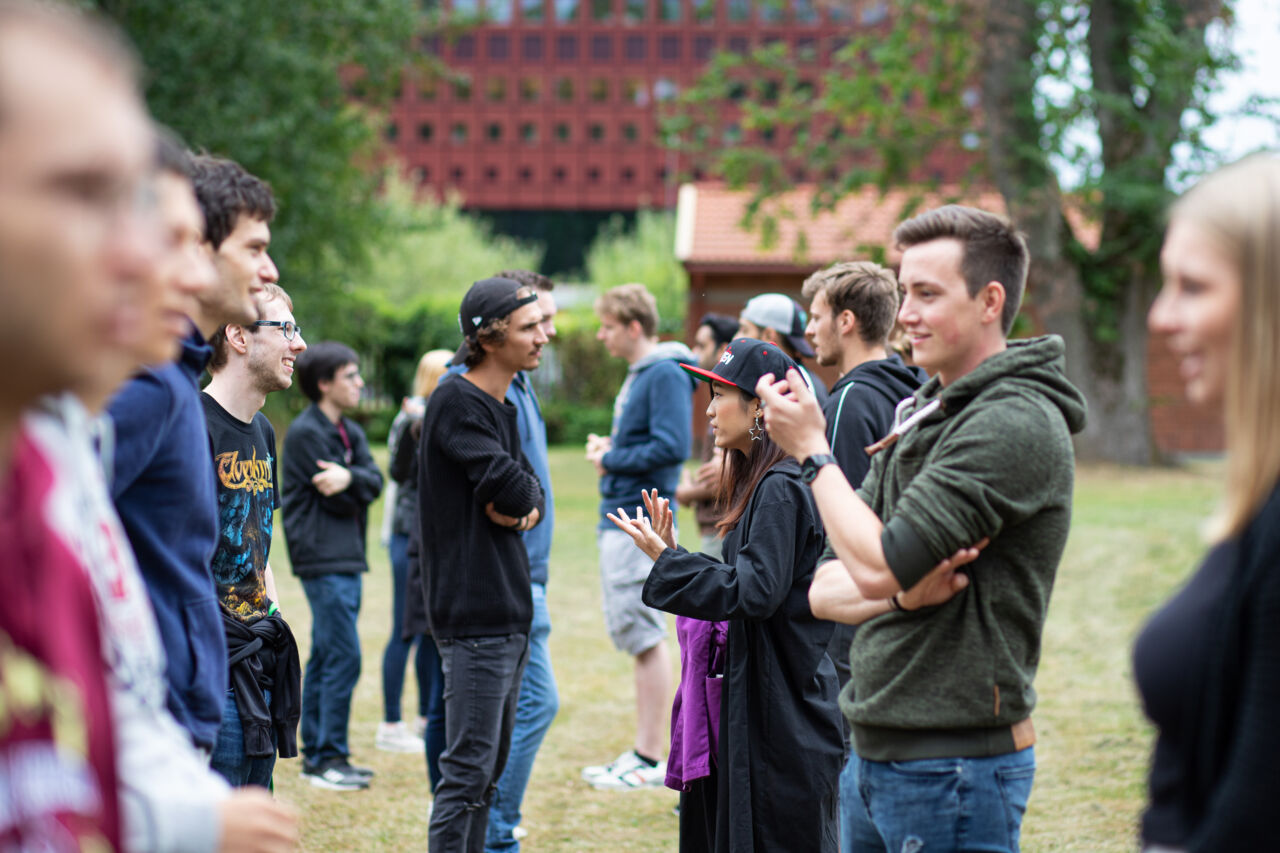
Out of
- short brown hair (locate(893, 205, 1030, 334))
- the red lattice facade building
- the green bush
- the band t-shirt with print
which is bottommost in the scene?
the green bush

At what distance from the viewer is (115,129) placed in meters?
1.38

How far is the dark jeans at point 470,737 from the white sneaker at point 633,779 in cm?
207

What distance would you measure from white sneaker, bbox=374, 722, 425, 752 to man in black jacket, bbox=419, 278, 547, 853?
9.02ft

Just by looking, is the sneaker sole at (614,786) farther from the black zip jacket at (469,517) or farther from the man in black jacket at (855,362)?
the black zip jacket at (469,517)

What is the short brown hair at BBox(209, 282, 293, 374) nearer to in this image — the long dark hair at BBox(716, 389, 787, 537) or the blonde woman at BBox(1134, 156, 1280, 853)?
the long dark hair at BBox(716, 389, 787, 537)

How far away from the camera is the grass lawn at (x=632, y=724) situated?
5.71 metres

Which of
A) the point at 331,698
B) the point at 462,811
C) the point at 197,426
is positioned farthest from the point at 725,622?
the point at 331,698

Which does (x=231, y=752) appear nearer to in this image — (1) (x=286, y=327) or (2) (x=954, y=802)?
(1) (x=286, y=327)

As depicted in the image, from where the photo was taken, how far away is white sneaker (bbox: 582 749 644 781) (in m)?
6.54

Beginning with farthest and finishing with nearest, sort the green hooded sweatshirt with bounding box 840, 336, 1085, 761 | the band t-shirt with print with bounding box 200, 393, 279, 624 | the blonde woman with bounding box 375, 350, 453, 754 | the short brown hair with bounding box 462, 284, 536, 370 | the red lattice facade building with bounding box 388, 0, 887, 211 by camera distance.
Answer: the red lattice facade building with bounding box 388, 0, 887, 211
the blonde woman with bounding box 375, 350, 453, 754
the short brown hair with bounding box 462, 284, 536, 370
the band t-shirt with print with bounding box 200, 393, 279, 624
the green hooded sweatshirt with bounding box 840, 336, 1085, 761

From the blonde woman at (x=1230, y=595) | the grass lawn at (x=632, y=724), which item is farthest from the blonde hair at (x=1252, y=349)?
the grass lawn at (x=632, y=724)

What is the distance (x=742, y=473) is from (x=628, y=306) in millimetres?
3213

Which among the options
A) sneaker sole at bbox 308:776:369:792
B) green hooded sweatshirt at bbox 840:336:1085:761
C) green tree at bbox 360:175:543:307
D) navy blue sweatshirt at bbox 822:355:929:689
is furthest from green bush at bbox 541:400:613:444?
green hooded sweatshirt at bbox 840:336:1085:761

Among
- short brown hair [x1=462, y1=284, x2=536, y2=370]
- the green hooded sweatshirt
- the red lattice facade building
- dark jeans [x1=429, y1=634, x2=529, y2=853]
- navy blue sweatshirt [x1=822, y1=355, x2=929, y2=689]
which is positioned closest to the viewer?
the green hooded sweatshirt
